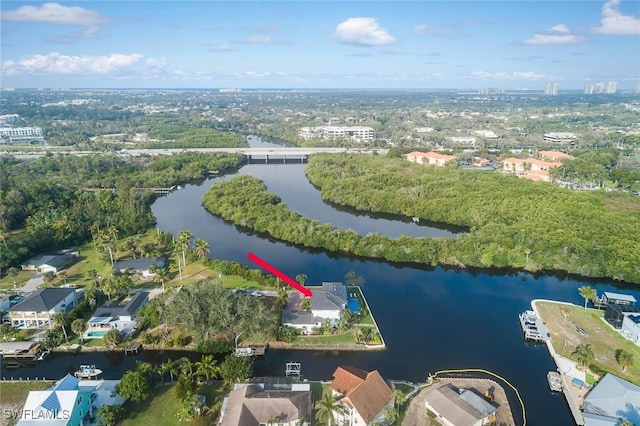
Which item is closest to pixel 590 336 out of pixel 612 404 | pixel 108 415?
pixel 612 404

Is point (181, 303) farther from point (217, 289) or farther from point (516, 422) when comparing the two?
point (516, 422)

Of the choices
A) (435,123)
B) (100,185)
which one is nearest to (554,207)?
(100,185)

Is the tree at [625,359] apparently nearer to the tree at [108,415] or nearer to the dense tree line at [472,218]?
the dense tree line at [472,218]

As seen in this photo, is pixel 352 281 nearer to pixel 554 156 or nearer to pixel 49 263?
pixel 49 263

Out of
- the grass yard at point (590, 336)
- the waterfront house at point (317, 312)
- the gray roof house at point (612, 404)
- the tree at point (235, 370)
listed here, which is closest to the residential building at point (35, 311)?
the tree at point (235, 370)

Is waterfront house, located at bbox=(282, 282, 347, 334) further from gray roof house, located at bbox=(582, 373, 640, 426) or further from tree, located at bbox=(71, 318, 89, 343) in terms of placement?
gray roof house, located at bbox=(582, 373, 640, 426)

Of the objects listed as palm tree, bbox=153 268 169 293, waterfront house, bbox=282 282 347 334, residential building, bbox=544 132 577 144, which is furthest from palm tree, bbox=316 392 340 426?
residential building, bbox=544 132 577 144
